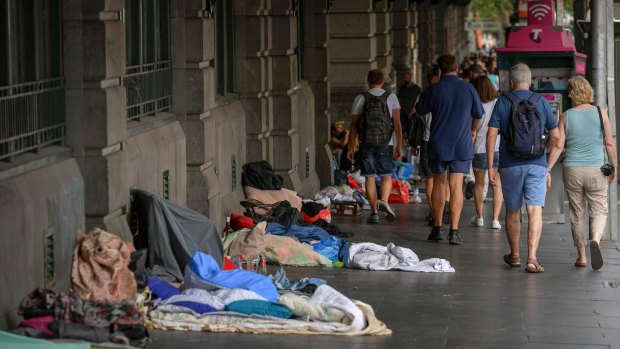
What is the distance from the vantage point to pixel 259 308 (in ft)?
31.5

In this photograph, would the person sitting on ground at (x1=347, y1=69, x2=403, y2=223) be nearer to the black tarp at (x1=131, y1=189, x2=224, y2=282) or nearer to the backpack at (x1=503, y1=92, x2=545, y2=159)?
the backpack at (x1=503, y1=92, x2=545, y2=159)

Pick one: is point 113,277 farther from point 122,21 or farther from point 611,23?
point 611,23

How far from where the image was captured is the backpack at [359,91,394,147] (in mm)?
15648

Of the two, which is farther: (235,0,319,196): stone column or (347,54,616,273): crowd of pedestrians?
(235,0,319,196): stone column

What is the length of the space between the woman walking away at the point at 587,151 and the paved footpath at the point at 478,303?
611 mm

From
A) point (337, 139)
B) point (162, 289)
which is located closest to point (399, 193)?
point (337, 139)

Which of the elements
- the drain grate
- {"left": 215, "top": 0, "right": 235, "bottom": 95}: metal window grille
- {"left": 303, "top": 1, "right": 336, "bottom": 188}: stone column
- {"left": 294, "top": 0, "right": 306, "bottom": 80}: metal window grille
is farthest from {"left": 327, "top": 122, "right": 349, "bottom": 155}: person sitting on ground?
the drain grate

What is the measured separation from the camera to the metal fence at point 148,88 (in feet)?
39.4

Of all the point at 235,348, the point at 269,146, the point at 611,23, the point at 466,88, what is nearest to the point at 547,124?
the point at 466,88

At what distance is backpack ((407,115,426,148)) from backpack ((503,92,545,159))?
3.16 metres

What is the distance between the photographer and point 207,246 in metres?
11.4

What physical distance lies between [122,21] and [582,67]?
24.6 ft

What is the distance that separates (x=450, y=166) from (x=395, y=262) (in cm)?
200

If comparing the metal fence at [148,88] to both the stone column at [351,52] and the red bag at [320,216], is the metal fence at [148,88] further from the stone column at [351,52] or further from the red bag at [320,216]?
the stone column at [351,52]
